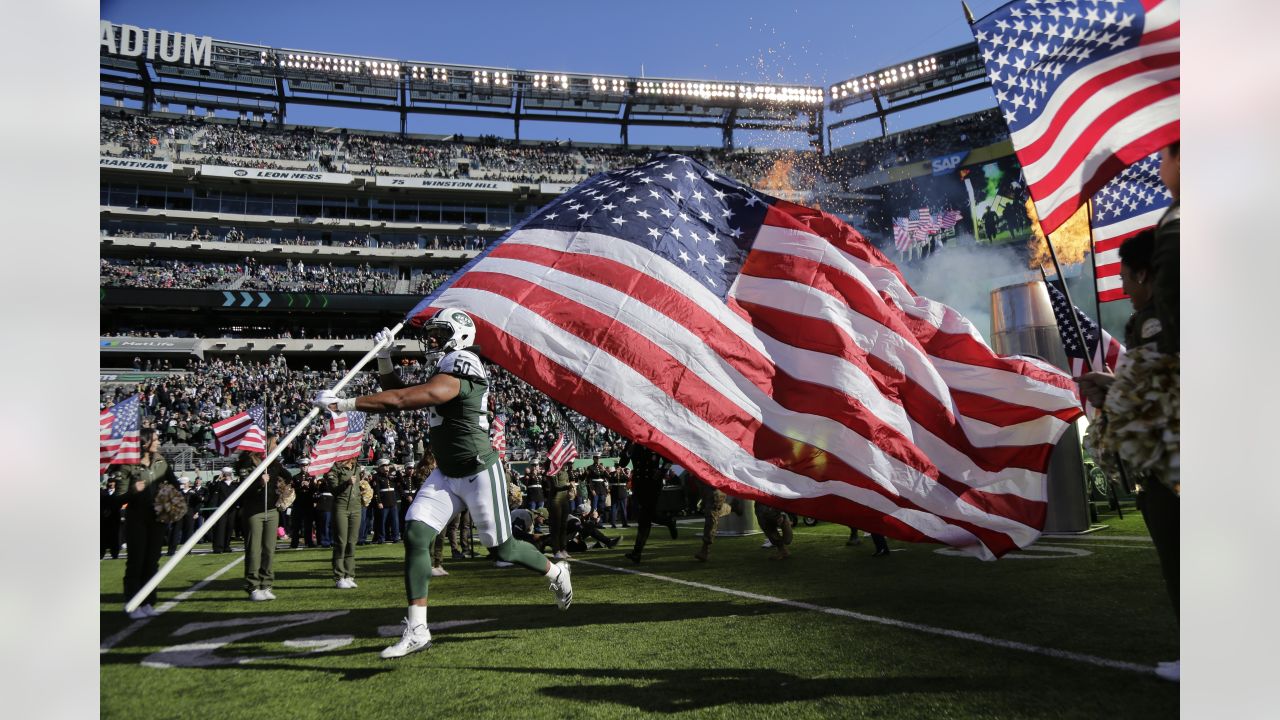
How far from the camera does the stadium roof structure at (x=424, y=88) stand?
164 ft

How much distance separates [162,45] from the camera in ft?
159

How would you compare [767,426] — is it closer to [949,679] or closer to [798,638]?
[798,638]

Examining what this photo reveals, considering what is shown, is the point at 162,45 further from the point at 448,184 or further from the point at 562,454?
the point at 562,454

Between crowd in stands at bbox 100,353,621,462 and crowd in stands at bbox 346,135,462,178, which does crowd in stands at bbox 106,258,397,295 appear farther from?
crowd in stands at bbox 100,353,621,462

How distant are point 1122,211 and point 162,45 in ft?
196

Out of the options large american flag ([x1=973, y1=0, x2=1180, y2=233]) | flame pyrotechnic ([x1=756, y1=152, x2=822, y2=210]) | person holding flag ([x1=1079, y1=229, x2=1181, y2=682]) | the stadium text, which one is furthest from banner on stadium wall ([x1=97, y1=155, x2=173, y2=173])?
person holding flag ([x1=1079, y1=229, x2=1181, y2=682])

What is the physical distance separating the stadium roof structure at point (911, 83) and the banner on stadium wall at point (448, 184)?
26456 mm

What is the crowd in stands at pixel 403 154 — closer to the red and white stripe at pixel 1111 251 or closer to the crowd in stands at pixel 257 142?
the crowd in stands at pixel 257 142

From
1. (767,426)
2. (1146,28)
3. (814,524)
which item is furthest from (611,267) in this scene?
(814,524)

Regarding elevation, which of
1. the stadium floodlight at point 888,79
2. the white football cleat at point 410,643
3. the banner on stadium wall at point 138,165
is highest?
the stadium floodlight at point 888,79

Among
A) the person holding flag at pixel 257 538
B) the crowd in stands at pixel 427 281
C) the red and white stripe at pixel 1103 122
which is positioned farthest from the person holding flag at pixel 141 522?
the crowd in stands at pixel 427 281

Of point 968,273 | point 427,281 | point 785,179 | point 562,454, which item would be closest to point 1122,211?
point 562,454

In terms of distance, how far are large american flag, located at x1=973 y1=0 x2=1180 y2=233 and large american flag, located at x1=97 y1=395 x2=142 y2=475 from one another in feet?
27.4

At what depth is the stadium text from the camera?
154 feet
